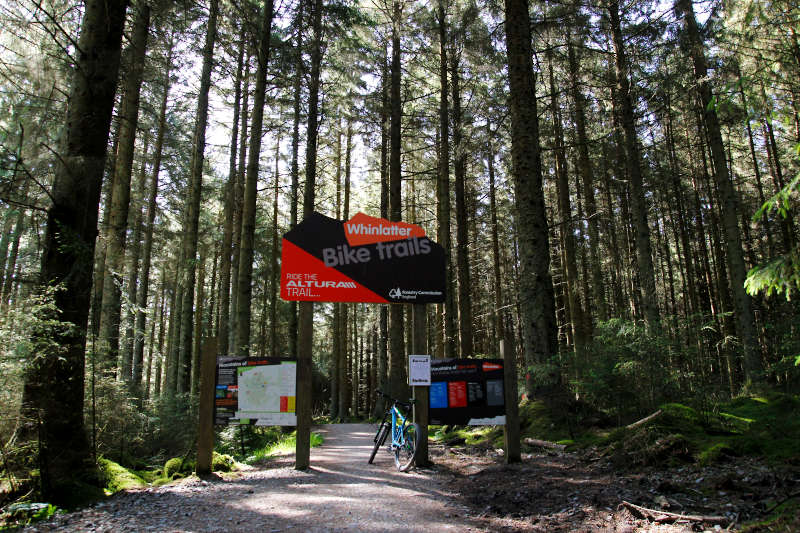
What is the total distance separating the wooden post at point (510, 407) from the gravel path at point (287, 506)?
123cm

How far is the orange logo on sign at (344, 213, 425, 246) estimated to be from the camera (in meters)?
7.66

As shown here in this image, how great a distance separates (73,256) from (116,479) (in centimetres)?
272

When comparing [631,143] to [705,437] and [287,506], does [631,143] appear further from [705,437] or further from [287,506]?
[287,506]

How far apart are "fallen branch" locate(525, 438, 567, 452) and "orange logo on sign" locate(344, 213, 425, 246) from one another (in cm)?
410

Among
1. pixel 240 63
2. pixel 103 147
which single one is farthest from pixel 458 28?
pixel 103 147

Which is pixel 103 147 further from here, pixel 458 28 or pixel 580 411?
pixel 458 28

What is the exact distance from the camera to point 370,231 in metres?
7.72

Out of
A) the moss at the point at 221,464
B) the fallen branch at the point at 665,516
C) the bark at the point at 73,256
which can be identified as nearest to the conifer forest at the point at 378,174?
the bark at the point at 73,256

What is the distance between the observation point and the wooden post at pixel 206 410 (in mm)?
6211

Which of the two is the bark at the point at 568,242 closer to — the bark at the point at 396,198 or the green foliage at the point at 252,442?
the bark at the point at 396,198

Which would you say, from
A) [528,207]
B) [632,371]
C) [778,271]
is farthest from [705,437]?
[528,207]

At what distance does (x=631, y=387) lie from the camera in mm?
7168

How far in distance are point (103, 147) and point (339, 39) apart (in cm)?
1186

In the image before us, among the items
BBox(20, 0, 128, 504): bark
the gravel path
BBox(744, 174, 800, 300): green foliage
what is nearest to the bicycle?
the gravel path
